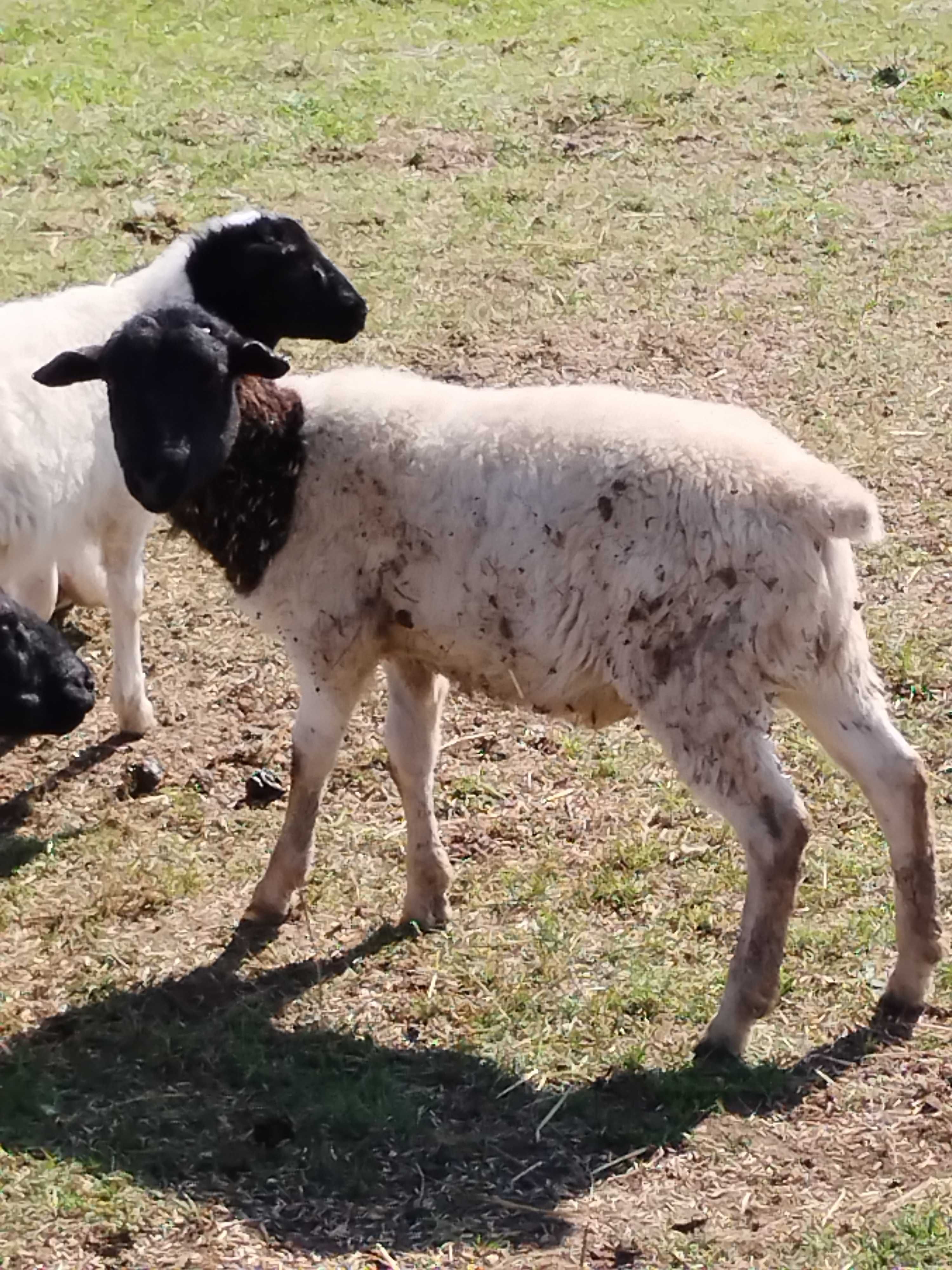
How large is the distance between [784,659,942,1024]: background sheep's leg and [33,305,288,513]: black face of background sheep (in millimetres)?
1683

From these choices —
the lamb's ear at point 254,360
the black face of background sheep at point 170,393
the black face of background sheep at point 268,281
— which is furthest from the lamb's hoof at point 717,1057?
the black face of background sheep at point 268,281

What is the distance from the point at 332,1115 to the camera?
14.5 feet

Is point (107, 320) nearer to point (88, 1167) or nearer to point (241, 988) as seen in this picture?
point (241, 988)

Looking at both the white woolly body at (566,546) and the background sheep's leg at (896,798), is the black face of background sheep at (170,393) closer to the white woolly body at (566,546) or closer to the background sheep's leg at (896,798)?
the white woolly body at (566,546)

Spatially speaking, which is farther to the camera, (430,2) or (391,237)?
(430,2)

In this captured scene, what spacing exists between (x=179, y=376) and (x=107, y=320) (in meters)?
1.41

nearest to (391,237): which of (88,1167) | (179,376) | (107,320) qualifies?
(107,320)

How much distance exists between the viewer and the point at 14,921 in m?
5.32

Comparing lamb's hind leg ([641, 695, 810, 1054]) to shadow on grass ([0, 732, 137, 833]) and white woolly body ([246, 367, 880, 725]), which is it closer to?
white woolly body ([246, 367, 880, 725])

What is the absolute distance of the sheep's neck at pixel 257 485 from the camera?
5.00 meters

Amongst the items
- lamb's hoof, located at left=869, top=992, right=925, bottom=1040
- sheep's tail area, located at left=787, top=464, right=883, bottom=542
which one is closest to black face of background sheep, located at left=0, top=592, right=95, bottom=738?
sheep's tail area, located at left=787, top=464, right=883, bottom=542

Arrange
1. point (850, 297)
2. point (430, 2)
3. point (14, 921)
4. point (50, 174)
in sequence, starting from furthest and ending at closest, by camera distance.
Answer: point (430, 2), point (50, 174), point (850, 297), point (14, 921)

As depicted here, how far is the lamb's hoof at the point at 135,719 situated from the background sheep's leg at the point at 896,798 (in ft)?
8.43

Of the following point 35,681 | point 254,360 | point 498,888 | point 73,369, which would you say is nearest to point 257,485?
point 254,360
